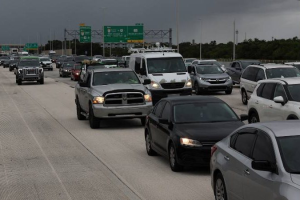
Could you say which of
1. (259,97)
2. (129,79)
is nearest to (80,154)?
(259,97)

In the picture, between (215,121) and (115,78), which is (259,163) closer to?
(215,121)

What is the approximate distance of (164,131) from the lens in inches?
515

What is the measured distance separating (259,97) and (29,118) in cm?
1000

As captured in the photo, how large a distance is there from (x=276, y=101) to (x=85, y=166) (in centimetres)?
518

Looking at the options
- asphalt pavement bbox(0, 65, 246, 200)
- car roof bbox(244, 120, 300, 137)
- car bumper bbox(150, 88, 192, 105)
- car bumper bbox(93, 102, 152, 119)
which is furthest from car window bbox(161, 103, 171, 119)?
car bumper bbox(150, 88, 192, 105)

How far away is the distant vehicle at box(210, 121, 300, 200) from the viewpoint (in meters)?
6.81

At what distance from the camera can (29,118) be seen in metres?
24.2

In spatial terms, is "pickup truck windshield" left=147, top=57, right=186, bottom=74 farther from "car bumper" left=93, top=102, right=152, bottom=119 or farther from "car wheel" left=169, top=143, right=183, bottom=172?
"car wheel" left=169, top=143, right=183, bottom=172

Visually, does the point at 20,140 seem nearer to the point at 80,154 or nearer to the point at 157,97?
the point at 80,154

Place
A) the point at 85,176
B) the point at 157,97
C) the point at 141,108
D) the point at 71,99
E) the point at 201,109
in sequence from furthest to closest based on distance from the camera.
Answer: the point at 71,99
the point at 157,97
the point at 141,108
the point at 201,109
the point at 85,176

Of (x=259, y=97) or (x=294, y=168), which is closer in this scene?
(x=294, y=168)

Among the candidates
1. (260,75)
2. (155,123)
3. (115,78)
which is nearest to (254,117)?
(155,123)

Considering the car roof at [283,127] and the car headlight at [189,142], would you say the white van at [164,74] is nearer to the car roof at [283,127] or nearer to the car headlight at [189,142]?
the car headlight at [189,142]

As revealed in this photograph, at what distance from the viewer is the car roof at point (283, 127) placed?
7484 mm
